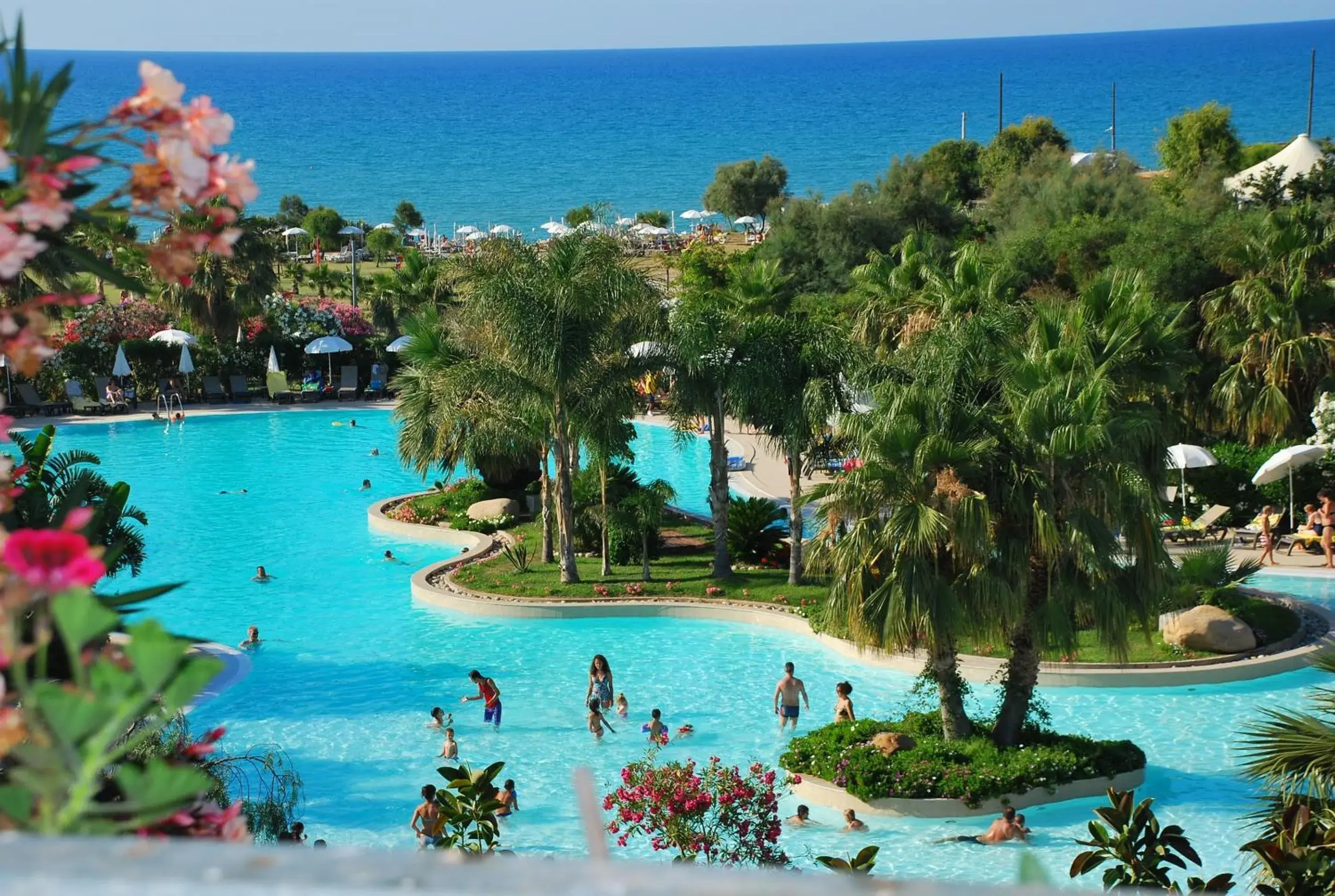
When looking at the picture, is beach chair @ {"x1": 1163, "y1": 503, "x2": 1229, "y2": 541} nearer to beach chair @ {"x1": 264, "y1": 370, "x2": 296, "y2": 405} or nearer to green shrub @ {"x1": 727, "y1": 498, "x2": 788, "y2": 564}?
green shrub @ {"x1": 727, "y1": 498, "x2": 788, "y2": 564}

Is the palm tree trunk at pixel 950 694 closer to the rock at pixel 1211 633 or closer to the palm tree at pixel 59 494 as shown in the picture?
the rock at pixel 1211 633

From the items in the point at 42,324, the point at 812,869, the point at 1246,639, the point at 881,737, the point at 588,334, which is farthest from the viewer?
the point at 588,334

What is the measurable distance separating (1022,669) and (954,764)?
124 centimetres

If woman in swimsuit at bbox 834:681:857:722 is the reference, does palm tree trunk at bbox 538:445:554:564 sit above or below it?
above

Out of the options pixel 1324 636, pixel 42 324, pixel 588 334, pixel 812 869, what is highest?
pixel 588 334

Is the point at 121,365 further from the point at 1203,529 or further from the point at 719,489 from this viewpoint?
the point at 1203,529

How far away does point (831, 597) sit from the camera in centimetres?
1509

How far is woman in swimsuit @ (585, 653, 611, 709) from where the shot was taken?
18.2m

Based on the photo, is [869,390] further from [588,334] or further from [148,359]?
[148,359]

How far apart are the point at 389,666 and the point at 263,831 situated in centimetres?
812

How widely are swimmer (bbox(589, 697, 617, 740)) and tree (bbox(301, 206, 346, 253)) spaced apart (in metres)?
59.9

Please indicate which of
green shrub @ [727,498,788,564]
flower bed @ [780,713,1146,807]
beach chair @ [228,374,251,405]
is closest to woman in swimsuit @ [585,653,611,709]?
flower bed @ [780,713,1146,807]

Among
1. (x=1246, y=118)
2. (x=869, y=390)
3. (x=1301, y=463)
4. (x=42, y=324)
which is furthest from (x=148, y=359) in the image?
(x=1246, y=118)

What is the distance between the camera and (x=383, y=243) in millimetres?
68438
